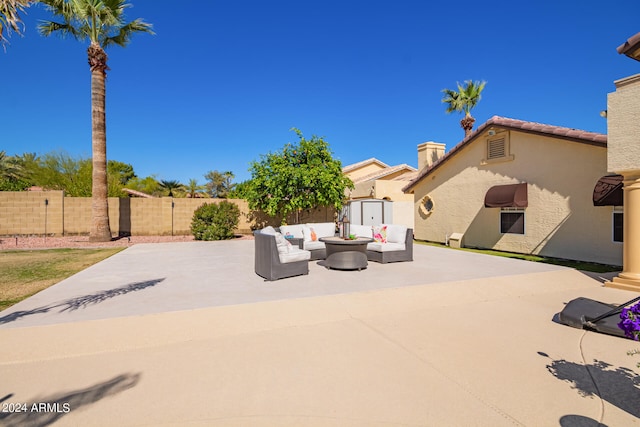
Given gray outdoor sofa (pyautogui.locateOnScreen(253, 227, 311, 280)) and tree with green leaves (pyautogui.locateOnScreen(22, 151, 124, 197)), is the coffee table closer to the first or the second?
gray outdoor sofa (pyautogui.locateOnScreen(253, 227, 311, 280))

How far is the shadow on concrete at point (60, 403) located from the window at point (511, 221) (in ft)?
47.3

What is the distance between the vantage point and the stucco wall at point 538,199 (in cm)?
1100

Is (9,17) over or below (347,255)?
over

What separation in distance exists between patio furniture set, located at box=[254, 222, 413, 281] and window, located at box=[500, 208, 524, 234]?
6015mm

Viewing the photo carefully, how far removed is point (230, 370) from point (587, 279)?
8701mm

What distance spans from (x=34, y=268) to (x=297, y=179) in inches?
437

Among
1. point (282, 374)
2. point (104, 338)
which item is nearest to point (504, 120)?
point (282, 374)

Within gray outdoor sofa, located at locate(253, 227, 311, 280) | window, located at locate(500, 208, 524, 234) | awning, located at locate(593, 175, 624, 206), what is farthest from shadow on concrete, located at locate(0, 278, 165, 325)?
window, located at locate(500, 208, 524, 234)

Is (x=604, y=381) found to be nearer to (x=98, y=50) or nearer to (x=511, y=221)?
(x=511, y=221)

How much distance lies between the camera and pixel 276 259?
301 inches

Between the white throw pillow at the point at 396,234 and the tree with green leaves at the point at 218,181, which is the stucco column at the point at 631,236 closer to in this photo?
the white throw pillow at the point at 396,234

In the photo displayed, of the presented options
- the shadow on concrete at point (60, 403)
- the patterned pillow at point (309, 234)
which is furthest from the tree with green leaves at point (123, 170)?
the shadow on concrete at point (60, 403)

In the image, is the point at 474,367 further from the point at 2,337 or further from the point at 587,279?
the point at 587,279

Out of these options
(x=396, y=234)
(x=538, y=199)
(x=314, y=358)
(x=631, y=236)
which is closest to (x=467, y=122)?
(x=538, y=199)
